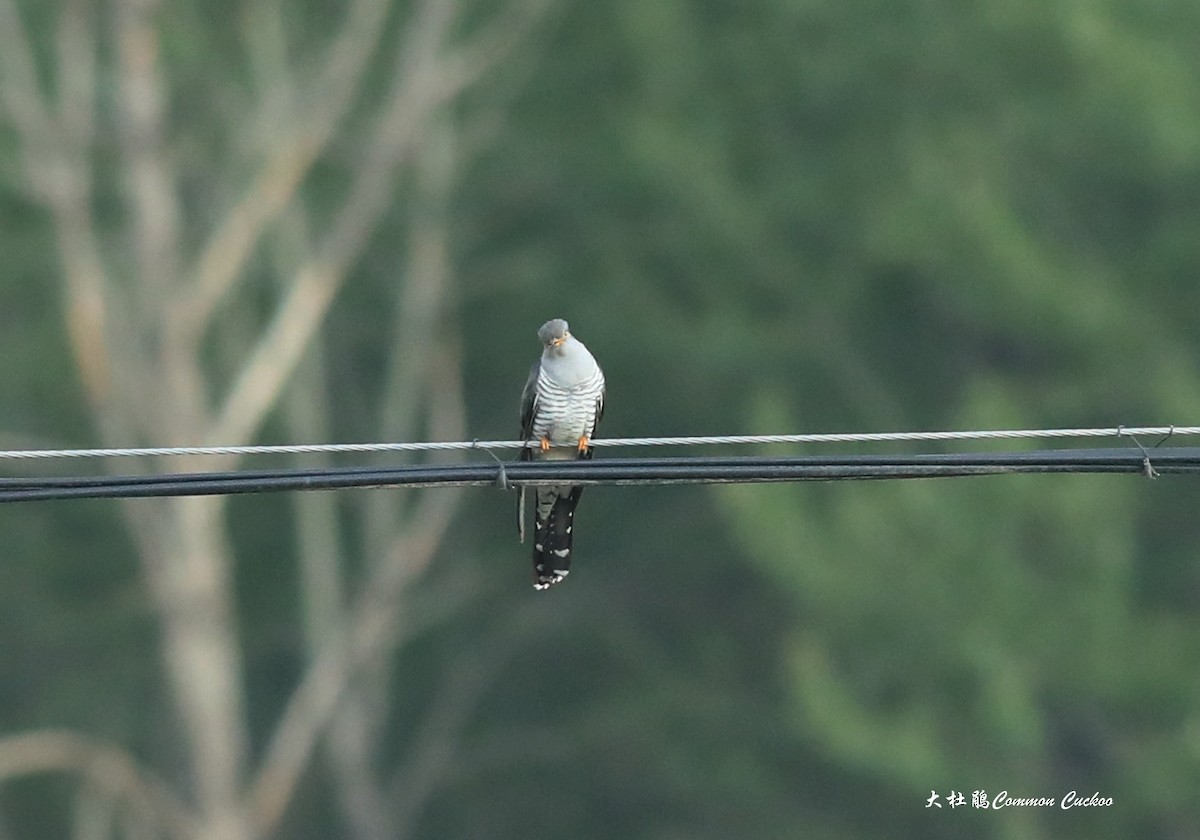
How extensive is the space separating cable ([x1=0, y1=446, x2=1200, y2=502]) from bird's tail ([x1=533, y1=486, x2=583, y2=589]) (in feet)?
10.1

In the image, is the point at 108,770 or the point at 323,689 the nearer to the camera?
the point at 108,770

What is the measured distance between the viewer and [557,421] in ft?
31.1

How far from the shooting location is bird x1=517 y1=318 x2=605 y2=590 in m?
9.50

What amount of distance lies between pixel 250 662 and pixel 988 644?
1284 cm

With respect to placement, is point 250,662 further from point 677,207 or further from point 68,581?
point 677,207

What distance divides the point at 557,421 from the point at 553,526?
502mm

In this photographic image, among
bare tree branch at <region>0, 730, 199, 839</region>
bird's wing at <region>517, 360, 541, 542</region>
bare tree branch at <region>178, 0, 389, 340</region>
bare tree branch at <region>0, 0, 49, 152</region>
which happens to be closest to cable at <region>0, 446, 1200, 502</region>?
bird's wing at <region>517, 360, 541, 542</region>

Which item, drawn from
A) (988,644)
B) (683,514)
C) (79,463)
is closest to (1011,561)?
(988,644)

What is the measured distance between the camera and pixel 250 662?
29609mm

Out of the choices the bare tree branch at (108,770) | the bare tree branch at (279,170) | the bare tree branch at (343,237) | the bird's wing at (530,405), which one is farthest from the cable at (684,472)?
the bare tree branch at (343,237)

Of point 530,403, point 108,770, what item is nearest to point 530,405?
point 530,403

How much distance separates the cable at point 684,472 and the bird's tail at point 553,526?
122 inches

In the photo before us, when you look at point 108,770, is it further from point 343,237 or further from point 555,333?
point 555,333

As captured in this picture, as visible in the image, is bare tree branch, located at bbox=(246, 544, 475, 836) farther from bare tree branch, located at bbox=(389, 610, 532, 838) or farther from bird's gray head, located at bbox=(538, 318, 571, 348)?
bird's gray head, located at bbox=(538, 318, 571, 348)
